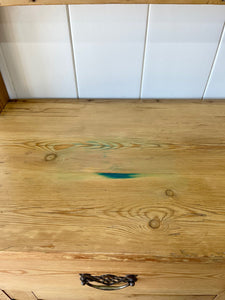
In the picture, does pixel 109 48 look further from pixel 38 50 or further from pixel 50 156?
pixel 50 156

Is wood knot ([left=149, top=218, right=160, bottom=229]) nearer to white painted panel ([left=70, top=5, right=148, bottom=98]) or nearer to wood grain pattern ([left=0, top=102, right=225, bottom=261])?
wood grain pattern ([left=0, top=102, right=225, bottom=261])

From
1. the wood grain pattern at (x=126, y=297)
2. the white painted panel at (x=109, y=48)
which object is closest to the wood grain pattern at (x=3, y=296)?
the wood grain pattern at (x=126, y=297)

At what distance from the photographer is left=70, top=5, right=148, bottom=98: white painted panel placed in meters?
0.65

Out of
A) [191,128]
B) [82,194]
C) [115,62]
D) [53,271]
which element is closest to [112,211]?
[82,194]

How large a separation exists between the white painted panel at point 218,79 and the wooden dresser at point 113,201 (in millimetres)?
65

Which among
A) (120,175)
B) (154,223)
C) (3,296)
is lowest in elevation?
(3,296)

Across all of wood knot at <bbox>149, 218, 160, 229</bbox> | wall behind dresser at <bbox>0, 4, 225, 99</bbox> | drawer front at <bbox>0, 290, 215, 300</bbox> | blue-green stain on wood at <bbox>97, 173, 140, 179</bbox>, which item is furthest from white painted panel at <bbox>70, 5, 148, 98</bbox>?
drawer front at <bbox>0, 290, 215, 300</bbox>

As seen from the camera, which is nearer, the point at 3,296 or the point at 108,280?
the point at 108,280

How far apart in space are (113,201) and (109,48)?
45 cm

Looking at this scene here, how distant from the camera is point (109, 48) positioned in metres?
0.71

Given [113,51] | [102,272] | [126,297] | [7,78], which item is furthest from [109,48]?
[126,297]

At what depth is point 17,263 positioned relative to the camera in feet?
1.68

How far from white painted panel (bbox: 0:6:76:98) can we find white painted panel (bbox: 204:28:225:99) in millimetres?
436

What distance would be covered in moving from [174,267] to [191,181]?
19 cm
